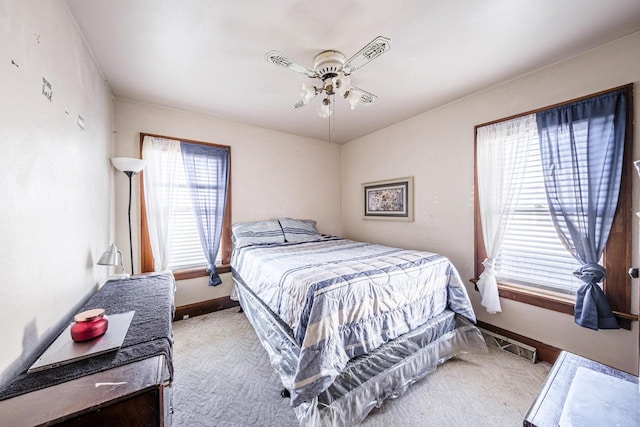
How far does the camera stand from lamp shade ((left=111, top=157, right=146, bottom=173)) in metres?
2.23

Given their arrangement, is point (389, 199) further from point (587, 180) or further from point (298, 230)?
point (587, 180)

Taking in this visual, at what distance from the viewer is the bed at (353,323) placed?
4.63ft

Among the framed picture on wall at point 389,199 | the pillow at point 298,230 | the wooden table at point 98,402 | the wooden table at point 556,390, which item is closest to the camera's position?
the wooden table at point 98,402

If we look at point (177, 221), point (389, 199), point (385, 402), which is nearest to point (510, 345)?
point (385, 402)

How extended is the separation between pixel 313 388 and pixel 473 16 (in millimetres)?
2514

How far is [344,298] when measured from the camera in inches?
61.3

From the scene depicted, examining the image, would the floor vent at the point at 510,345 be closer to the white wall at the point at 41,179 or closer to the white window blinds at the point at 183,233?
the white wall at the point at 41,179

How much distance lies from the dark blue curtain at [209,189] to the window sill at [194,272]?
0.10 meters

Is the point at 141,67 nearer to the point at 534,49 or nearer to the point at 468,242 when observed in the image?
the point at 534,49

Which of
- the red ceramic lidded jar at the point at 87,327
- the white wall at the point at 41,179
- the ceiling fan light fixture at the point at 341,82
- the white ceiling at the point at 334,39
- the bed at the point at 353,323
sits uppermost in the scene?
the white ceiling at the point at 334,39

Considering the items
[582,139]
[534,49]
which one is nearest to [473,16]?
[534,49]

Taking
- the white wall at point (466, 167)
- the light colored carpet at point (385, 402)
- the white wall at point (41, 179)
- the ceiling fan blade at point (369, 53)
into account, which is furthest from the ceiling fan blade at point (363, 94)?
the light colored carpet at point (385, 402)

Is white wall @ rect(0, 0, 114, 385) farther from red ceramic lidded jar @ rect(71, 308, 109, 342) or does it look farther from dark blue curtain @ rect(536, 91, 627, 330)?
dark blue curtain @ rect(536, 91, 627, 330)

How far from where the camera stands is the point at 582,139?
1.85m
